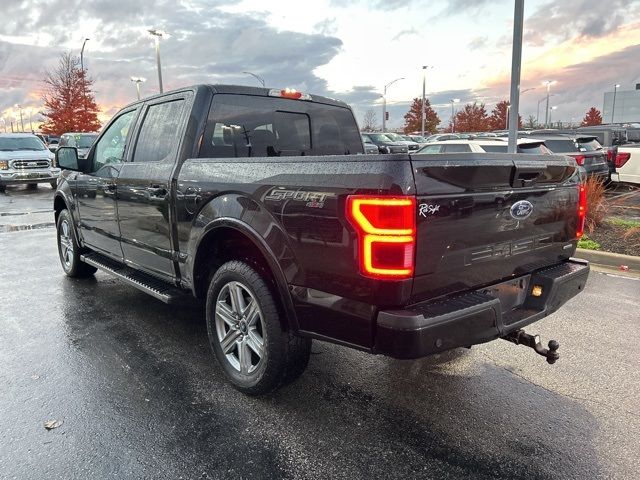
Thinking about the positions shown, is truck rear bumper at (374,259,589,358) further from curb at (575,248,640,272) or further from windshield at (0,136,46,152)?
windshield at (0,136,46,152)

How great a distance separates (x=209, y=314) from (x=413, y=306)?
1626 millimetres

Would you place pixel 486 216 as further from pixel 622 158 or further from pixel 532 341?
pixel 622 158

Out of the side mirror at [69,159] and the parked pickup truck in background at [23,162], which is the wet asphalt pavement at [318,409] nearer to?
the side mirror at [69,159]

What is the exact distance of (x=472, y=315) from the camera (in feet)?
8.39

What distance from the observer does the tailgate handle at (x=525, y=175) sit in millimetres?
2810

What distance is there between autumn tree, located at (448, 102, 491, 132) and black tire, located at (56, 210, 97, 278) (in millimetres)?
68729

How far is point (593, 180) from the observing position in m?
8.71

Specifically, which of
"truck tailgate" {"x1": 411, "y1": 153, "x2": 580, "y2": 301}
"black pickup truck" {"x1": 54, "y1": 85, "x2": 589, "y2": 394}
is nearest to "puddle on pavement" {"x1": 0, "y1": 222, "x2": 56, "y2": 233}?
"black pickup truck" {"x1": 54, "y1": 85, "x2": 589, "y2": 394}

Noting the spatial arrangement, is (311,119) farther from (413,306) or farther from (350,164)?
(413,306)

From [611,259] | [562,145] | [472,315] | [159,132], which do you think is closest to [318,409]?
[472,315]

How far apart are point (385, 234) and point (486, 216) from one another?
0.68 m

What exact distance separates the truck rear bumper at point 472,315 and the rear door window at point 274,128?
2.06m

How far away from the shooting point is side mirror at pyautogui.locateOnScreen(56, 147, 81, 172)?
5.11m

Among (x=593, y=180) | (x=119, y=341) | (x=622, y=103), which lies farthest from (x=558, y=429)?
(x=622, y=103)
